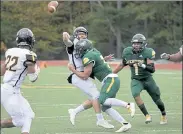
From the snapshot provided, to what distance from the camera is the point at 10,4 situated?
A: 41562mm

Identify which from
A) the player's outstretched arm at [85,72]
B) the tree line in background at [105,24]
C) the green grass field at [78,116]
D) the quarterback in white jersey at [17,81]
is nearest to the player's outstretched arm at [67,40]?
the player's outstretched arm at [85,72]

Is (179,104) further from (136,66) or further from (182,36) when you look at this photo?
(182,36)

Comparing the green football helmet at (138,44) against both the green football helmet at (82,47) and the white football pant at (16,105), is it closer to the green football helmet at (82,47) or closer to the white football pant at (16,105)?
the green football helmet at (82,47)

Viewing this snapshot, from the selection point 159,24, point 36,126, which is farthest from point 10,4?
point 36,126

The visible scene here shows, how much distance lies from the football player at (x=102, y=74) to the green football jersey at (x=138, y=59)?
34.9 inches

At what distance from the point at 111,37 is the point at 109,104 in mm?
34982

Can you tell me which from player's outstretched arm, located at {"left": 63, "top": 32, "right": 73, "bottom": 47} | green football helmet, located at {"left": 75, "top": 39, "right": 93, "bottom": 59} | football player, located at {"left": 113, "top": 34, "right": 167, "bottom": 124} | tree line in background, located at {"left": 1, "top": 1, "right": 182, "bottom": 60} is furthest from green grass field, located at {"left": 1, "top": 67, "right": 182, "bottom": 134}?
tree line in background, located at {"left": 1, "top": 1, "right": 182, "bottom": 60}

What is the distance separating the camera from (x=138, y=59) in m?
9.07

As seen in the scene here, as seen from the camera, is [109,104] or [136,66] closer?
[109,104]

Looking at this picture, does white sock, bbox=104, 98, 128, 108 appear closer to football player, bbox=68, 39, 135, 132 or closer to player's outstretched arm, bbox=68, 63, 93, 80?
football player, bbox=68, 39, 135, 132

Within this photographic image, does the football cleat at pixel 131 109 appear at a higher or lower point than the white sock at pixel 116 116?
higher

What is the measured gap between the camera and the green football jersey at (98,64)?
813cm

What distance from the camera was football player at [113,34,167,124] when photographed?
903cm

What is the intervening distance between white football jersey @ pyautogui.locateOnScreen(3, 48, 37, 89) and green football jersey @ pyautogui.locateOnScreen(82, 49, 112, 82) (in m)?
1.80
